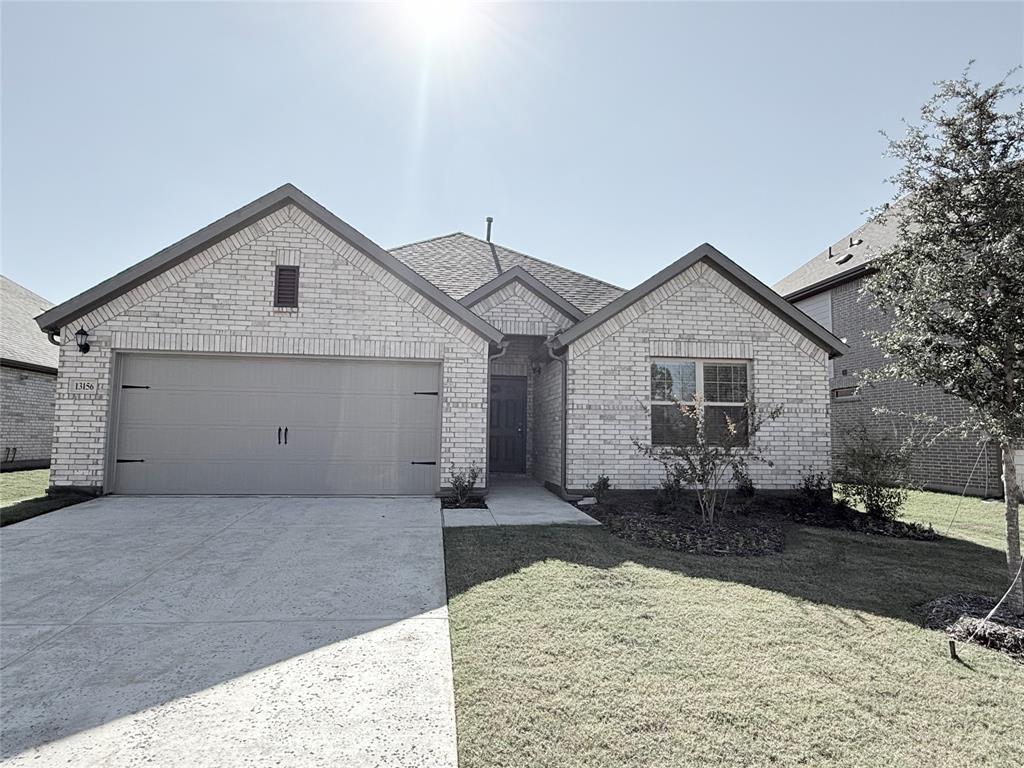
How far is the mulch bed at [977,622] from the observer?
369 cm

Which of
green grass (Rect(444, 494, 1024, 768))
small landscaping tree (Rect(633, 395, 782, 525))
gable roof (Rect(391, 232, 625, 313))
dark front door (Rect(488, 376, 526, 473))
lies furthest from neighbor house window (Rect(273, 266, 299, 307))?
small landscaping tree (Rect(633, 395, 782, 525))

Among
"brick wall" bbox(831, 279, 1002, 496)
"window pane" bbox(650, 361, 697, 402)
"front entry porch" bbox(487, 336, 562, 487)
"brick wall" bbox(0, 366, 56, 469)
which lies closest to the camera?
"window pane" bbox(650, 361, 697, 402)

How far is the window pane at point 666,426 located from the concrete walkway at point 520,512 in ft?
7.05

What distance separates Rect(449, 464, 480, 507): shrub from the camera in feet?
28.9

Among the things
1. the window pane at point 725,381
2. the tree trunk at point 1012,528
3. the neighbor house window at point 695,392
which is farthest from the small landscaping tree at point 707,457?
the tree trunk at point 1012,528

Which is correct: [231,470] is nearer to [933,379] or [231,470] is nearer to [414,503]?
[414,503]

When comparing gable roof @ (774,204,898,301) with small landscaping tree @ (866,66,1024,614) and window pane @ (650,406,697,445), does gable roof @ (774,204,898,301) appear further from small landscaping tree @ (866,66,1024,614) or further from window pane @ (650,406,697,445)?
small landscaping tree @ (866,66,1024,614)

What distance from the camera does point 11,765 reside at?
2238 mm

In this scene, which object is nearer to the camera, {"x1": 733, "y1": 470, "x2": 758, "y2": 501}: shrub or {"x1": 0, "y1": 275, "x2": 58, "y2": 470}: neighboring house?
{"x1": 733, "y1": 470, "x2": 758, "y2": 501}: shrub

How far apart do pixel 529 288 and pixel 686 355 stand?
378cm

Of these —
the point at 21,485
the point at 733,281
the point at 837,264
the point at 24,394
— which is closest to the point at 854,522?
the point at 733,281

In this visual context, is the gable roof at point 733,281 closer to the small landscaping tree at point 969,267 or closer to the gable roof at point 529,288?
the gable roof at point 529,288

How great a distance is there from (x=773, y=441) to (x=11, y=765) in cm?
1026

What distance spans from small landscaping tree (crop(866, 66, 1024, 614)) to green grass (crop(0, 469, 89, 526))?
1039cm
